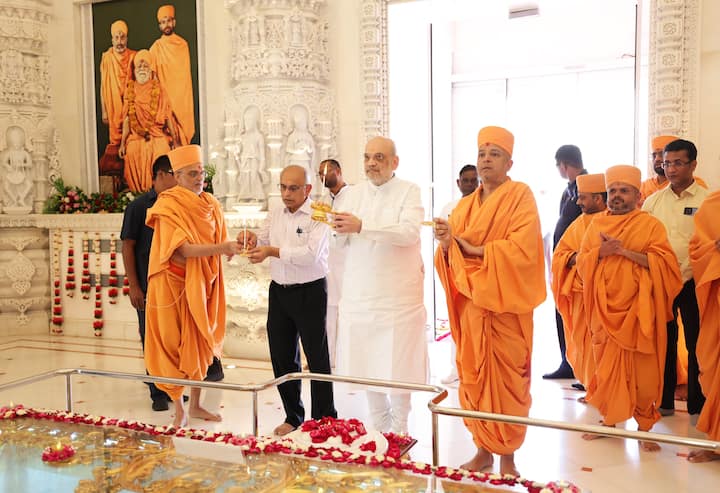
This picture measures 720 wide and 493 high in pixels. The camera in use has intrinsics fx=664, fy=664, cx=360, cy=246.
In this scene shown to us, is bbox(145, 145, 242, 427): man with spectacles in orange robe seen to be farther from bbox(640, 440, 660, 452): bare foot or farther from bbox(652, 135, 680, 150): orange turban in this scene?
bbox(652, 135, 680, 150): orange turban

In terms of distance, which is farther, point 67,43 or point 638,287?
point 67,43

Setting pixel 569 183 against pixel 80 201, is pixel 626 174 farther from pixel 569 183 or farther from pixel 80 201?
pixel 80 201

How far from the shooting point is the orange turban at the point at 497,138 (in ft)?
11.9

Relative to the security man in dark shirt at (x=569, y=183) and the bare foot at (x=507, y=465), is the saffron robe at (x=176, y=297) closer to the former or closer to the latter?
the bare foot at (x=507, y=465)

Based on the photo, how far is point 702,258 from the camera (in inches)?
158

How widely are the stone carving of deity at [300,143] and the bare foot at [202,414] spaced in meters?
Result: 2.82

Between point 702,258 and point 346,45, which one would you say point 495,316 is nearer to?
point 702,258

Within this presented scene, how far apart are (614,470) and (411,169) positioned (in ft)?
14.4

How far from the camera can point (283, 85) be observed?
681 cm

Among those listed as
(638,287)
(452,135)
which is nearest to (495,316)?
(638,287)

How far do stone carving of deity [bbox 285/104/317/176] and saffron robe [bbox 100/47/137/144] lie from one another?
9.01 ft

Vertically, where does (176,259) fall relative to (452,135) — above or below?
below

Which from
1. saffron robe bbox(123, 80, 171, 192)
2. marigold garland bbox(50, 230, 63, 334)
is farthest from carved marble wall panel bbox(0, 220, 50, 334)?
saffron robe bbox(123, 80, 171, 192)

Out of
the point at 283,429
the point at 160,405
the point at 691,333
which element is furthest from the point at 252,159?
the point at 691,333
